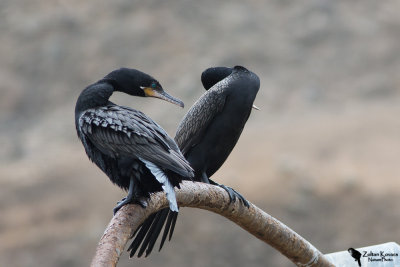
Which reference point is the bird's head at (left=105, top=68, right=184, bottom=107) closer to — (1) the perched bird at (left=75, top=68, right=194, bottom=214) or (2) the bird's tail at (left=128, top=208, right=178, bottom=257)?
(1) the perched bird at (left=75, top=68, right=194, bottom=214)

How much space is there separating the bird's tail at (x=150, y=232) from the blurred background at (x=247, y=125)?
9.95 metres

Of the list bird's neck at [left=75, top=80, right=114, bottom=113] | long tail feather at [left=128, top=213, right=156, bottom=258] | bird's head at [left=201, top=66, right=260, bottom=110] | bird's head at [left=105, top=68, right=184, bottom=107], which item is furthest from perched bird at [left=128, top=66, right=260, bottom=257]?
bird's neck at [left=75, top=80, right=114, bottom=113]

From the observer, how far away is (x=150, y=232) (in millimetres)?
4902

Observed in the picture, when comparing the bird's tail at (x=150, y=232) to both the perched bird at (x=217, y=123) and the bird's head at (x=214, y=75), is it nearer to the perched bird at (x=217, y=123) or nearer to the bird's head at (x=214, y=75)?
the perched bird at (x=217, y=123)

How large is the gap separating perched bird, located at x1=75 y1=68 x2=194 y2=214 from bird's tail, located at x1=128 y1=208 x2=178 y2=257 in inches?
14.2

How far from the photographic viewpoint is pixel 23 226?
16.0m

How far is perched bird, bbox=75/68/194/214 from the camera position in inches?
167

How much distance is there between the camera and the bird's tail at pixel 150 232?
4.75 metres

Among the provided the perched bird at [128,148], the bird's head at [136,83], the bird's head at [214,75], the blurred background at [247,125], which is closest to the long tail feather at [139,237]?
the perched bird at [128,148]

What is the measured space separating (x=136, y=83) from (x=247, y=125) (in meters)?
13.9

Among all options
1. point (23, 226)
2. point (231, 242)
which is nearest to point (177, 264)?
point (231, 242)

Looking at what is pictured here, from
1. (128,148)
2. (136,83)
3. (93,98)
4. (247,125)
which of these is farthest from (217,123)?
(247,125)

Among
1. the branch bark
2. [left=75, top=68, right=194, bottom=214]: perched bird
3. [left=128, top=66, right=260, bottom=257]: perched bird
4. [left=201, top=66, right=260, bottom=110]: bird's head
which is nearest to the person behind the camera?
[left=75, top=68, right=194, bottom=214]: perched bird

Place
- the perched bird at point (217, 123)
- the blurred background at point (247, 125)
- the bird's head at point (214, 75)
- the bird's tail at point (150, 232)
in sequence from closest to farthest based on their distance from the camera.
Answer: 1. the bird's tail at point (150, 232)
2. the perched bird at point (217, 123)
3. the bird's head at point (214, 75)
4. the blurred background at point (247, 125)
